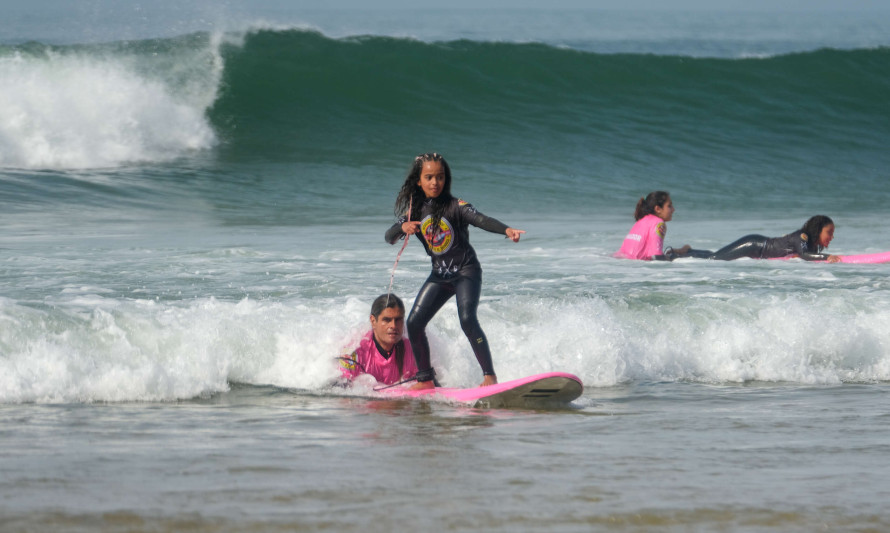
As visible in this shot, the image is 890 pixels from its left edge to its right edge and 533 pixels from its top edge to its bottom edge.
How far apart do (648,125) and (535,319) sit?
1626 centimetres

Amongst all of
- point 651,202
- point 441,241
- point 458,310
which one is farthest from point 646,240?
point 441,241

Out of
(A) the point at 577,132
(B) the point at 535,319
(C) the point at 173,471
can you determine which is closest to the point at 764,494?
(C) the point at 173,471

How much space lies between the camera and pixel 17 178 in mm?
16672

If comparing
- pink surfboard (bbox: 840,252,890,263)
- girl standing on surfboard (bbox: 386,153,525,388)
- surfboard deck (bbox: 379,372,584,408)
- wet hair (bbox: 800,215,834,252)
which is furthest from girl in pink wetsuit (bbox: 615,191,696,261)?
surfboard deck (bbox: 379,372,584,408)

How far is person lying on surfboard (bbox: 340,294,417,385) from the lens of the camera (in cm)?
620

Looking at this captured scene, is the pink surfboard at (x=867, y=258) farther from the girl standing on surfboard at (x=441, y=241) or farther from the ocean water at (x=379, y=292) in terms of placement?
the girl standing on surfboard at (x=441, y=241)

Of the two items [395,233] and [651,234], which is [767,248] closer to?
[651,234]

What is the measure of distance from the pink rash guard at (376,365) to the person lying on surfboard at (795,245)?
566 cm

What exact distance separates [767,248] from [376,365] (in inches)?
245

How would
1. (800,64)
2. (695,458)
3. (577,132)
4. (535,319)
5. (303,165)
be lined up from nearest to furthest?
1. (695,458)
2. (535,319)
3. (303,165)
4. (577,132)
5. (800,64)

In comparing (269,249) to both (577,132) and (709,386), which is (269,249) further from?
(577,132)

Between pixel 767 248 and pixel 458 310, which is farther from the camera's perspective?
pixel 767 248

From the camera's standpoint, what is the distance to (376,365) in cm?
638

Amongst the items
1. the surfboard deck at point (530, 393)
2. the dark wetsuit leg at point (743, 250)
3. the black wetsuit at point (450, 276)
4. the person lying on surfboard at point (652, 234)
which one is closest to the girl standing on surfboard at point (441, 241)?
the black wetsuit at point (450, 276)
